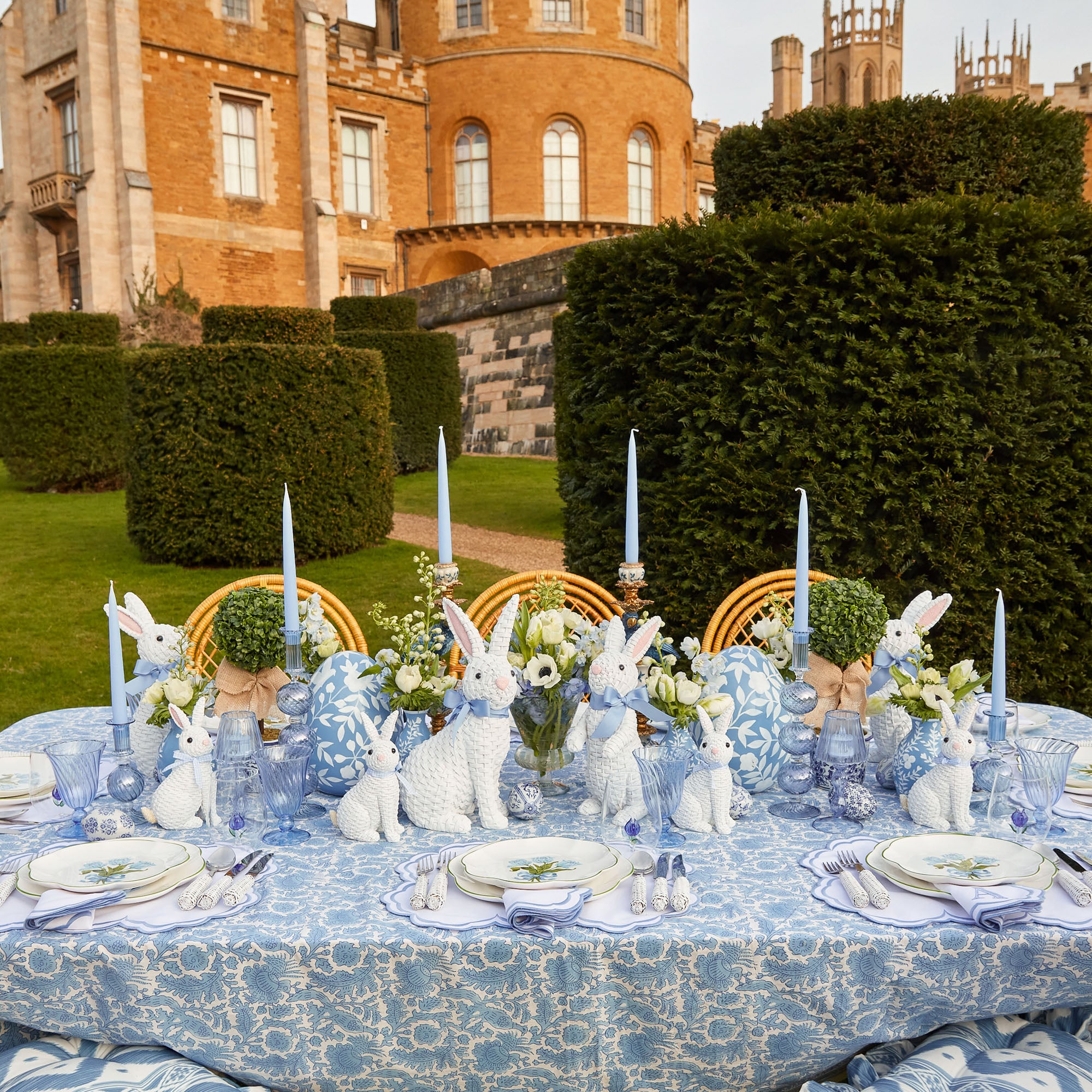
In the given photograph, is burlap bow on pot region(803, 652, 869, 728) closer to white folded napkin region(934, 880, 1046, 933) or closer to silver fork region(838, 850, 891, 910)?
silver fork region(838, 850, 891, 910)

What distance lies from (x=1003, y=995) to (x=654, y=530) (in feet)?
10.4

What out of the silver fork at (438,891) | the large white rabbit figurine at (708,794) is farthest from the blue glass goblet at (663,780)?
the silver fork at (438,891)

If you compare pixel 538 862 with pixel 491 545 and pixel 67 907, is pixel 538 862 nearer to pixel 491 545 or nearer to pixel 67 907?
pixel 67 907

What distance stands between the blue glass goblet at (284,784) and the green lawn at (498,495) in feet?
25.3

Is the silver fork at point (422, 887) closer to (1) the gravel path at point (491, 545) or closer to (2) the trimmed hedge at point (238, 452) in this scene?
(1) the gravel path at point (491, 545)

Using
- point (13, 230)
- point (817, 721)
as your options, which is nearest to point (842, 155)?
point (817, 721)

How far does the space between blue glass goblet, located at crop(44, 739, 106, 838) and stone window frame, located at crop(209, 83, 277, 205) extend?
21.8m

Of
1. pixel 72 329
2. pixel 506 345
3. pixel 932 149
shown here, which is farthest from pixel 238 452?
pixel 506 345

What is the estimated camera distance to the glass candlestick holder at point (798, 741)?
198 centimetres

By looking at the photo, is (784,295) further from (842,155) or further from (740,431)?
(842,155)

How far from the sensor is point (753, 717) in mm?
2072

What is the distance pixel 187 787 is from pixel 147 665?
36cm

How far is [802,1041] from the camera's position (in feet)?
5.07

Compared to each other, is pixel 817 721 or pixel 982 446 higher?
pixel 982 446
